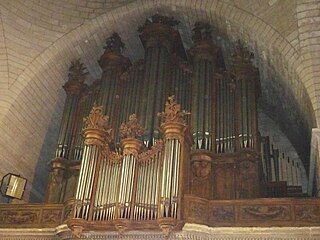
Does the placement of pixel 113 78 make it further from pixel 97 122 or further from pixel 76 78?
pixel 97 122

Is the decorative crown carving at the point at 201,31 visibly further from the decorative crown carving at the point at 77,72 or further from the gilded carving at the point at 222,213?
the gilded carving at the point at 222,213

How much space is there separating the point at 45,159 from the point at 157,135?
3.17 metres

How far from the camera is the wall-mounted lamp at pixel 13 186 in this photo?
1072cm

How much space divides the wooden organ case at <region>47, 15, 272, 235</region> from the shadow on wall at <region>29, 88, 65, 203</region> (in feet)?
2.50

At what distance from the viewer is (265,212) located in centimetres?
898

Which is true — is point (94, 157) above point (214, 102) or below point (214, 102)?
below

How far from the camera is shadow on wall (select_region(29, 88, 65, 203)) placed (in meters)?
12.3

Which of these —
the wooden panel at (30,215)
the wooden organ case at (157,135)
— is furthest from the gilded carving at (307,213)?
the wooden panel at (30,215)

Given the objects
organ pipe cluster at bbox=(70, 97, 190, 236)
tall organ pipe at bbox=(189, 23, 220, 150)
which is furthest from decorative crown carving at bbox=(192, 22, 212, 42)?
organ pipe cluster at bbox=(70, 97, 190, 236)

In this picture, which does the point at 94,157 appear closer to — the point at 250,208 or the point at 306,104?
the point at 250,208

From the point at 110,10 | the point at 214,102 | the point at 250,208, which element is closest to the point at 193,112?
the point at 214,102

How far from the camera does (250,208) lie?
9.07 metres

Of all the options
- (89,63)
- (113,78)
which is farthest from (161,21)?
(89,63)

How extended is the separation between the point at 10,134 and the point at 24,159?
688mm
